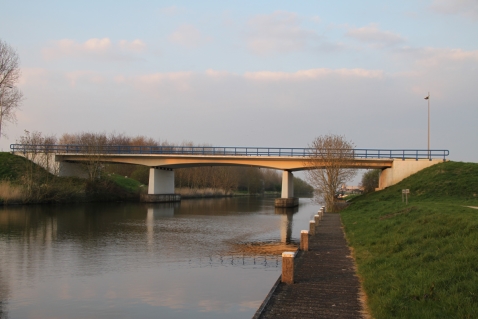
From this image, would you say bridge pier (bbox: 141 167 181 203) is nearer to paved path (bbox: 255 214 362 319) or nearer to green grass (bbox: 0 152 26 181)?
green grass (bbox: 0 152 26 181)

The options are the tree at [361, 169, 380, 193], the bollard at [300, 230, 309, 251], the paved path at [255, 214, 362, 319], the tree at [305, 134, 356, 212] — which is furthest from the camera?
the tree at [361, 169, 380, 193]

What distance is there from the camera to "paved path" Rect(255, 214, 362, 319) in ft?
29.0

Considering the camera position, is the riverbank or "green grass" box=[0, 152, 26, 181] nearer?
the riverbank

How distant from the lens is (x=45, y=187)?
46344 mm

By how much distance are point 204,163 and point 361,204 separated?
24.1m

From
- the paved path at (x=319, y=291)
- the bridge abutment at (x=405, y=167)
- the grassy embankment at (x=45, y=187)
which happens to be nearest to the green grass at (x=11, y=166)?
the grassy embankment at (x=45, y=187)

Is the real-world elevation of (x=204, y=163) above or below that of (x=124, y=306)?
above

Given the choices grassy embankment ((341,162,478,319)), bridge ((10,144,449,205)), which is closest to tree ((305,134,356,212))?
bridge ((10,144,449,205))

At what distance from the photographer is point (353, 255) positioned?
15.3 metres

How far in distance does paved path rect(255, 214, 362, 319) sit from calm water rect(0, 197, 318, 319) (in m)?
1.16

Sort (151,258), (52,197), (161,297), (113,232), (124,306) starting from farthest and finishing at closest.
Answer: (52,197) → (113,232) → (151,258) → (161,297) → (124,306)

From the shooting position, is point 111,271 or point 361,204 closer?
point 111,271

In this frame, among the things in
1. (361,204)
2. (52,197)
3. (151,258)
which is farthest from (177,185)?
(151,258)

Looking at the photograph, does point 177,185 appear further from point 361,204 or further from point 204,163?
point 361,204
